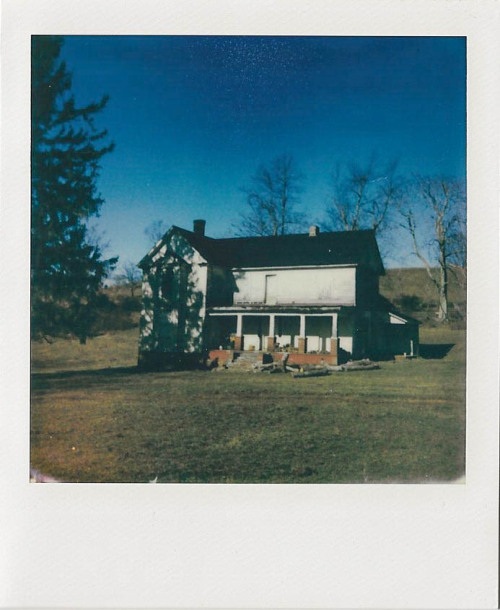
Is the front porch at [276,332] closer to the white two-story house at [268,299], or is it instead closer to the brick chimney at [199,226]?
the white two-story house at [268,299]

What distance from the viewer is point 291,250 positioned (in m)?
6.03

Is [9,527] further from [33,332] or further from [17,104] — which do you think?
[17,104]

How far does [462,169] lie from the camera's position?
18.0ft

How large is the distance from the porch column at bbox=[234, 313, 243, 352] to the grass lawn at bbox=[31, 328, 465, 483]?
0.47m

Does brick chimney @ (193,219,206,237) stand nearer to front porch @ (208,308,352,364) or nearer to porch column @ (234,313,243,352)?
front porch @ (208,308,352,364)

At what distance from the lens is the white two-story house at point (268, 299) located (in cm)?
589

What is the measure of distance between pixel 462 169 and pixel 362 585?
4.92 m

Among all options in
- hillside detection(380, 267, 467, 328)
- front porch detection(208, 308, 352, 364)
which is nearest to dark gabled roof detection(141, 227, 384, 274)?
hillside detection(380, 267, 467, 328)

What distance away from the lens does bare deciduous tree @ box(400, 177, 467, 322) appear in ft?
18.1

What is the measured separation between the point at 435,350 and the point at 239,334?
8.14 feet

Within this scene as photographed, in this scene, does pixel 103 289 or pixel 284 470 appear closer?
pixel 284 470

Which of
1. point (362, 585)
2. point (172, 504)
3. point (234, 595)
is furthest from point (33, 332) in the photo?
point (362, 585)

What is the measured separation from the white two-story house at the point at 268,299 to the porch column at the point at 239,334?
13 mm

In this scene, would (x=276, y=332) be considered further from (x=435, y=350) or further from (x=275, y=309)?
(x=435, y=350)
